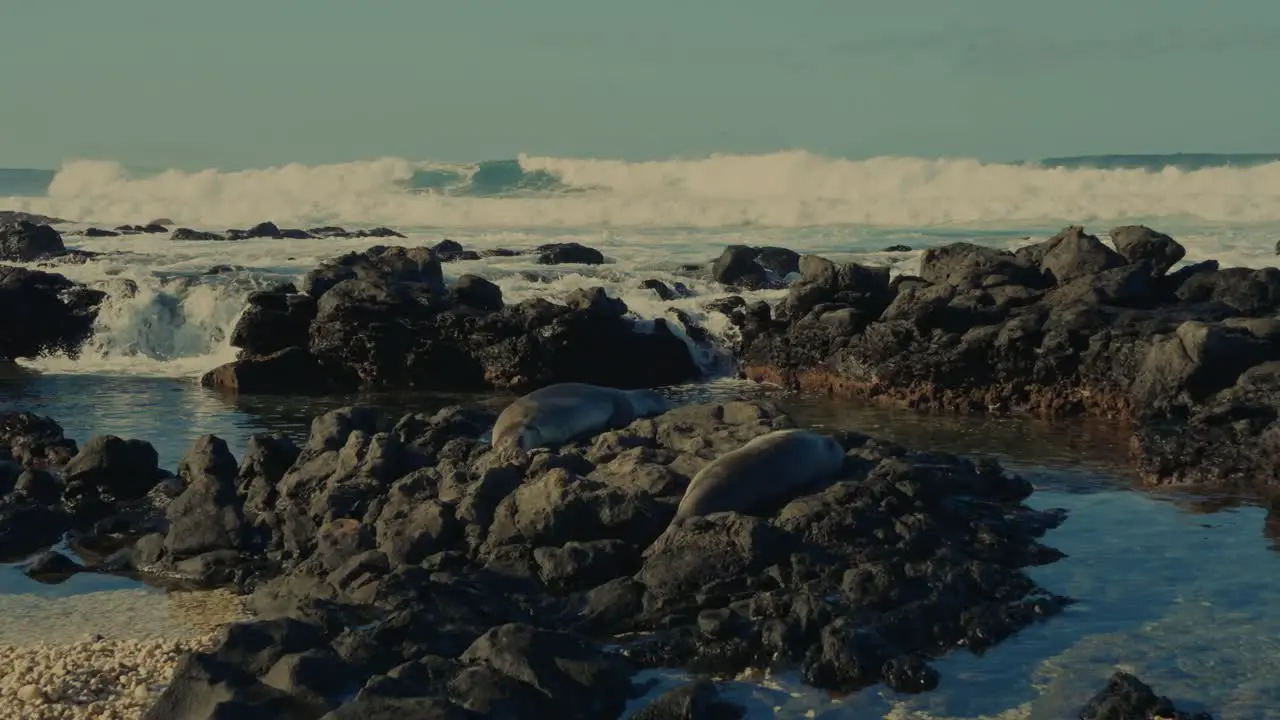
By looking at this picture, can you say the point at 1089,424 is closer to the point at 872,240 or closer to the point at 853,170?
the point at 872,240

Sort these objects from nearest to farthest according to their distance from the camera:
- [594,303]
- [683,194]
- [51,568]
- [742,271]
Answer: [51,568], [594,303], [742,271], [683,194]

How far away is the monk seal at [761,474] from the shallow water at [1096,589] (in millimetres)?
1978

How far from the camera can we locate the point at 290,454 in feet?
51.3

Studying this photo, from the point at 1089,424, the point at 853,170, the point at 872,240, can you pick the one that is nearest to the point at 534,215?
the point at 853,170

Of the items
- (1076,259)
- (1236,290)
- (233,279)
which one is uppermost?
(1076,259)

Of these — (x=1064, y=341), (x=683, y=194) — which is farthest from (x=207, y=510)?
(x=683, y=194)

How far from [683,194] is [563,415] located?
57812mm

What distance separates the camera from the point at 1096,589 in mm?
11930

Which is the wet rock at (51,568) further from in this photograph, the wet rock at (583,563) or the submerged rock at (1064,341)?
the submerged rock at (1064,341)

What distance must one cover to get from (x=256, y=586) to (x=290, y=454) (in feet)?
9.18

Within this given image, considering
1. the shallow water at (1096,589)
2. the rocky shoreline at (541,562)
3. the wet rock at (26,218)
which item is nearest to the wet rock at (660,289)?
the shallow water at (1096,589)

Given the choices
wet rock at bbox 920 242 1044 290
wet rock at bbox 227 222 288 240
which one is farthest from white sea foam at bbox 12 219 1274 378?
wet rock at bbox 920 242 1044 290

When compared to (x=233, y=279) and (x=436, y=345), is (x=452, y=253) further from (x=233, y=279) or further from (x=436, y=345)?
(x=436, y=345)

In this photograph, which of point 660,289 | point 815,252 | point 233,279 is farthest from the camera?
point 815,252
